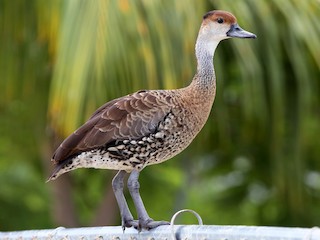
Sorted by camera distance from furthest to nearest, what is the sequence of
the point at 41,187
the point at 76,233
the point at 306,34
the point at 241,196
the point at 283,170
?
the point at 41,187
the point at 241,196
the point at 283,170
the point at 306,34
the point at 76,233

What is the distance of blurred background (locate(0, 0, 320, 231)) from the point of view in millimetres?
7215

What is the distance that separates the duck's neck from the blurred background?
1959mm

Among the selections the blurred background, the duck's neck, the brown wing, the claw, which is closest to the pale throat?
the duck's neck

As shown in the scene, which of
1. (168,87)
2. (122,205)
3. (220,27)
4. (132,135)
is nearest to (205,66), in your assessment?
(220,27)

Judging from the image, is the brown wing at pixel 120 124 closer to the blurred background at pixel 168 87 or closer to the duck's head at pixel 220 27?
the duck's head at pixel 220 27

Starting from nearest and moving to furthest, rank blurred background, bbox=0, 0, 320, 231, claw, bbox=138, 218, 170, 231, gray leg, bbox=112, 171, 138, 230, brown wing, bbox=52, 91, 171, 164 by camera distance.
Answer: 1. claw, bbox=138, 218, 170, 231
2. gray leg, bbox=112, 171, 138, 230
3. brown wing, bbox=52, 91, 171, 164
4. blurred background, bbox=0, 0, 320, 231

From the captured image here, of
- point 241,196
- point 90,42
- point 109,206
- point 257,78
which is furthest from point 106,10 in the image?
point 241,196

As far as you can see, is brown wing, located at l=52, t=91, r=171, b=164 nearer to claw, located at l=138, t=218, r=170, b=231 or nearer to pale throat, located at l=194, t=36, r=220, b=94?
pale throat, located at l=194, t=36, r=220, b=94

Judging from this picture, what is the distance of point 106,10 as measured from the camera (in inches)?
281

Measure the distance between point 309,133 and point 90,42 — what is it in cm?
444

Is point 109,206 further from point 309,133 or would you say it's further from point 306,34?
point 306,34

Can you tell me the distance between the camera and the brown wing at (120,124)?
4.68 m

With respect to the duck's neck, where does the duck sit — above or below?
below

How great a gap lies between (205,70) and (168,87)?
2.37m
